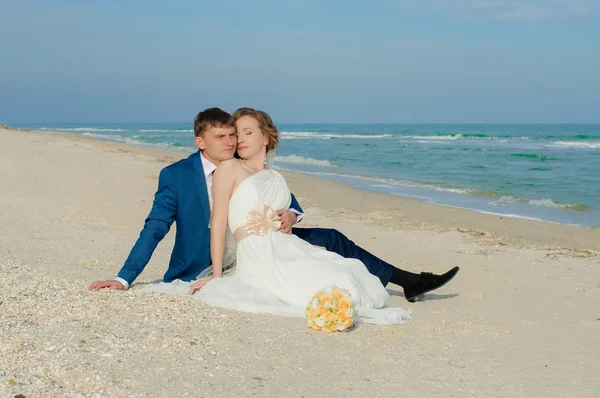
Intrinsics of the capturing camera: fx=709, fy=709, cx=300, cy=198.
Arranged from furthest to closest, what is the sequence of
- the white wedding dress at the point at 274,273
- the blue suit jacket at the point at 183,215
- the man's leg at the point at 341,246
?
the man's leg at the point at 341,246, the blue suit jacket at the point at 183,215, the white wedding dress at the point at 274,273

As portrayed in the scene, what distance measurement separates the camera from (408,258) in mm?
8477

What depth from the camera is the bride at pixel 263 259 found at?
16.7ft

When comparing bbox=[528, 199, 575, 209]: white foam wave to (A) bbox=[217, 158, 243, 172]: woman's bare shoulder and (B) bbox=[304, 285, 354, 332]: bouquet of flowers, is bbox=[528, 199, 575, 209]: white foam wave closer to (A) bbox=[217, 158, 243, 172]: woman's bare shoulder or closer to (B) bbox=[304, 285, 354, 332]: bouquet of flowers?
(A) bbox=[217, 158, 243, 172]: woman's bare shoulder

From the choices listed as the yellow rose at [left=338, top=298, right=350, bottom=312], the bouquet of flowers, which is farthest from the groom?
the yellow rose at [left=338, top=298, right=350, bottom=312]

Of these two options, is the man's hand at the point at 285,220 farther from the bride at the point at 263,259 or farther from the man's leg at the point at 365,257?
the man's leg at the point at 365,257

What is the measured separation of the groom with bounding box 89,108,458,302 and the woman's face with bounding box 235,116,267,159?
0.12 m

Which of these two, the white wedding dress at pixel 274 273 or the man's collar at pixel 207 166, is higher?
the man's collar at pixel 207 166

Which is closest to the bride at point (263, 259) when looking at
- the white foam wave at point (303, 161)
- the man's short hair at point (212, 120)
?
the man's short hair at point (212, 120)

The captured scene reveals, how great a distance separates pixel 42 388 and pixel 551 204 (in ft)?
43.8

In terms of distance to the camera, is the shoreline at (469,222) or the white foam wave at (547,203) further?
the white foam wave at (547,203)

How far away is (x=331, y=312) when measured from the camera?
464 centimetres

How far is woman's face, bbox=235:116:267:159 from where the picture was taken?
18.1 ft

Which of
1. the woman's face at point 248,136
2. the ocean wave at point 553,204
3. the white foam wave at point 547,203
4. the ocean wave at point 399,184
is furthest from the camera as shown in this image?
the ocean wave at point 399,184

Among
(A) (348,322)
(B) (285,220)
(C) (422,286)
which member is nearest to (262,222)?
(B) (285,220)
